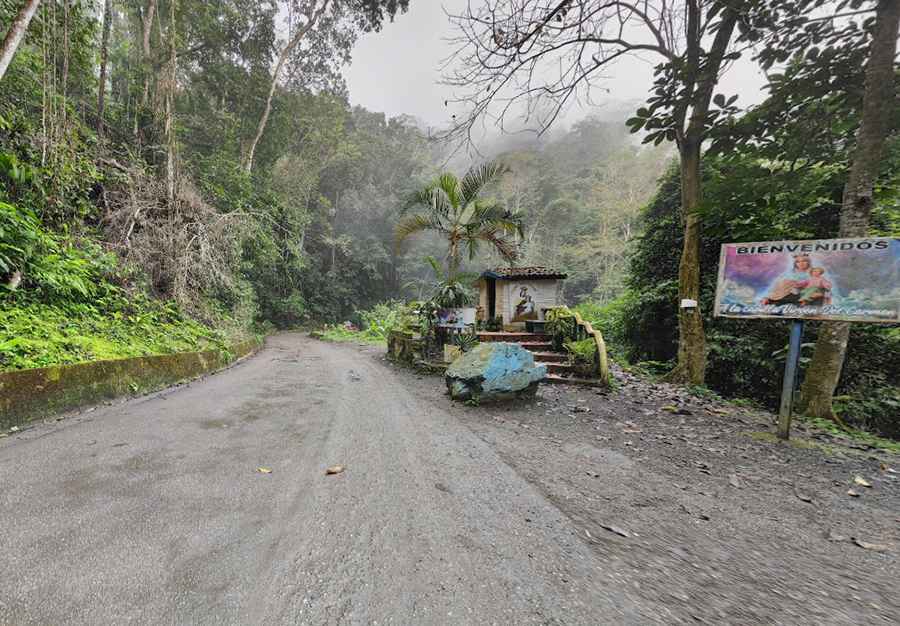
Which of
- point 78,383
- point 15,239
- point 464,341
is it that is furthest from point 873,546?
point 15,239

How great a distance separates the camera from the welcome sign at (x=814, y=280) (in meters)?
2.98

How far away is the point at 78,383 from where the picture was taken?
135 inches

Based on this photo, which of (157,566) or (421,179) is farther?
(421,179)

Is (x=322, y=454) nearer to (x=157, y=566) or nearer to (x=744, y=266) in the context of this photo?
(x=157, y=566)

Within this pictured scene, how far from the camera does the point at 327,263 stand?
25.3 m

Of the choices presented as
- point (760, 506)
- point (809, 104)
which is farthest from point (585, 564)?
point (809, 104)

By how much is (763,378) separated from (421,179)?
2766cm

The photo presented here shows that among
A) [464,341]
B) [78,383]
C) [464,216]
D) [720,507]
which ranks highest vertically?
[464,216]

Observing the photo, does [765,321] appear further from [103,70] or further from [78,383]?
[103,70]

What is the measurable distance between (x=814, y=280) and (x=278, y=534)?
5.11 m

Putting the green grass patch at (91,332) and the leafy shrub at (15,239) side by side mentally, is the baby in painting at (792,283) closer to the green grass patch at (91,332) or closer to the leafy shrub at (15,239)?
the green grass patch at (91,332)

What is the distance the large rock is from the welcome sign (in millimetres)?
2375

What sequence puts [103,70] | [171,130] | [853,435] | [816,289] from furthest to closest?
1. [171,130]
2. [103,70]
3. [853,435]
4. [816,289]

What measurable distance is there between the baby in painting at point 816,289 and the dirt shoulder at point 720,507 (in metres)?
1.48
